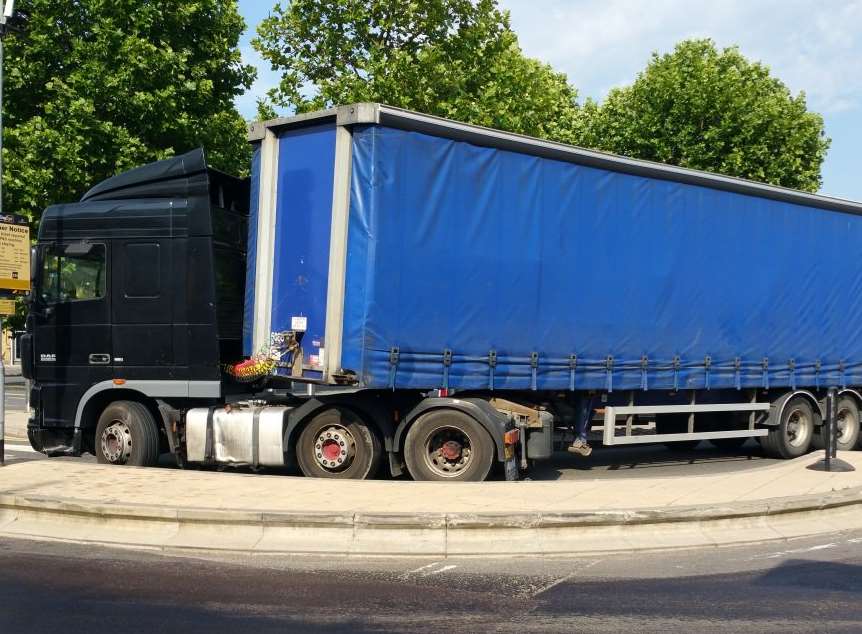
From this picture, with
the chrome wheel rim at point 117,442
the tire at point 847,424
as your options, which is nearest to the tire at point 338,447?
the chrome wheel rim at point 117,442

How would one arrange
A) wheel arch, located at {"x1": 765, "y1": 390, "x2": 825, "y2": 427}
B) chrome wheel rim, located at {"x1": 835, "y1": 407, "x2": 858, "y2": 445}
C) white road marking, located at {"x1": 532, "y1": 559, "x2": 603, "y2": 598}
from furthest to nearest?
chrome wheel rim, located at {"x1": 835, "y1": 407, "x2": 858, "y2": 445} < wheel arch, located at {"x1": 765, "y1": 390, "x2": 825, "y2": 427} < white road marking, located at {"x1": 532, "y1": 559, "x2": 603, "y2": 598}

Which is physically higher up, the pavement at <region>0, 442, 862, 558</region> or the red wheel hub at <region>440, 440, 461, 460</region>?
the red wheel hub at <region>440, 440, 461, 460</region>

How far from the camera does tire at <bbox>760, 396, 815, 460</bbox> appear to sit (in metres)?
13.0

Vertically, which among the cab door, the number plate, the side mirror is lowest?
the number plate

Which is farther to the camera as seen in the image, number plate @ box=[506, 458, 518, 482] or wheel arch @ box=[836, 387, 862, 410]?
wheel arch @ box=[836, 387, 862, 410]

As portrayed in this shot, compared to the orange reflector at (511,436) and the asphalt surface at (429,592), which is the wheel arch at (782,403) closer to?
the orange reflector at (511,436)

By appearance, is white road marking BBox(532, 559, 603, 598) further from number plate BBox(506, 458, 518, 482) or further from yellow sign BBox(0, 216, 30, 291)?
yellow sign BBox(0, 216, 30, 291)

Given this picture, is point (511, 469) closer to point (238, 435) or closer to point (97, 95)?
point (238, 435)

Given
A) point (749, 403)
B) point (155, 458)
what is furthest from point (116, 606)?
point (749, 403)

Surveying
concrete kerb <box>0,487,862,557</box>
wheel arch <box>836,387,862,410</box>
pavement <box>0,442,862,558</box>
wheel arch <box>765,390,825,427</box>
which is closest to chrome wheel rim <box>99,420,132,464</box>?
pavement <box>0,442,862,558</box>

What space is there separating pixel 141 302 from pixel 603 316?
5629 millimetres

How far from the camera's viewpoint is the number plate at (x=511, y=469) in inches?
388

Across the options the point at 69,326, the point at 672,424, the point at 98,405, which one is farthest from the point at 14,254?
the point at 672,424

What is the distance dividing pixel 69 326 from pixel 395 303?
443cm
